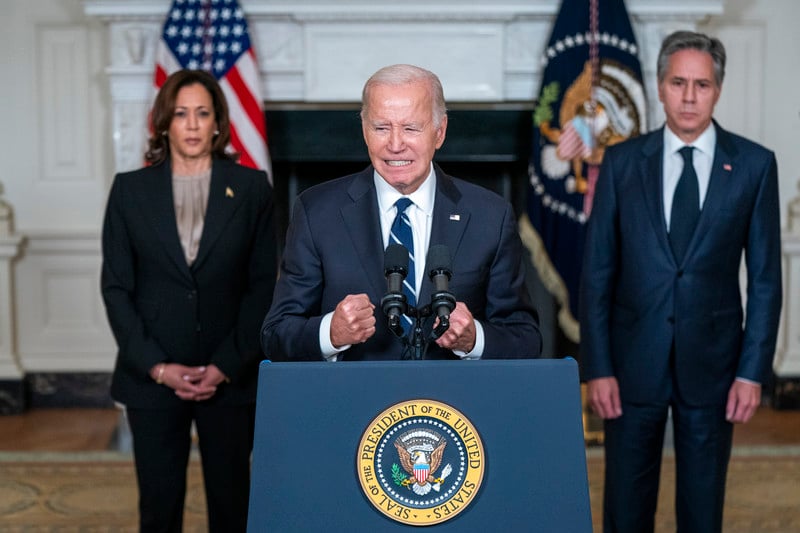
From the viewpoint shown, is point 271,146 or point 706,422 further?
point 271,146

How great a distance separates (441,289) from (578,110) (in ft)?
12.7

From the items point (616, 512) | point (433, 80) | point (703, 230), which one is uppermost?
point (433, 80)

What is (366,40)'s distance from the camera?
5.61 meters

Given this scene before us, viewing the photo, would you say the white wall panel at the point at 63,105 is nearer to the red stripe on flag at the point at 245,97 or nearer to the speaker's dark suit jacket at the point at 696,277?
the red stripe on flag at the point at 245,97

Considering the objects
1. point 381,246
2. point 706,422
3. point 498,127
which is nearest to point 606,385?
point 706,422

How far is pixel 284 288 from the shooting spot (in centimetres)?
221

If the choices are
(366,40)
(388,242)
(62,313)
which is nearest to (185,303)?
(388,242)

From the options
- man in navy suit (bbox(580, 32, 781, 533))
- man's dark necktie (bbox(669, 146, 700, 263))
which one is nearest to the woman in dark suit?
man in navy suit (bbox(580, 32, 781, 533))

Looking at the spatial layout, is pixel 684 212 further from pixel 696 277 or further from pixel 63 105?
pixel 63 105

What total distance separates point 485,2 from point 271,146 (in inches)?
54.8

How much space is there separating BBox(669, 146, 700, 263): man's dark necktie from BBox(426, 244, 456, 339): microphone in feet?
4.40

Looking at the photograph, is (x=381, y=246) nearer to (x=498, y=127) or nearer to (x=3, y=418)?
(x=498, y=127)

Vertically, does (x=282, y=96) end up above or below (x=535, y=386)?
above

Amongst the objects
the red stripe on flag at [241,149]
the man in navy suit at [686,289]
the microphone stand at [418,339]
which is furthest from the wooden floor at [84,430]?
the microphone stand at [418,339]
